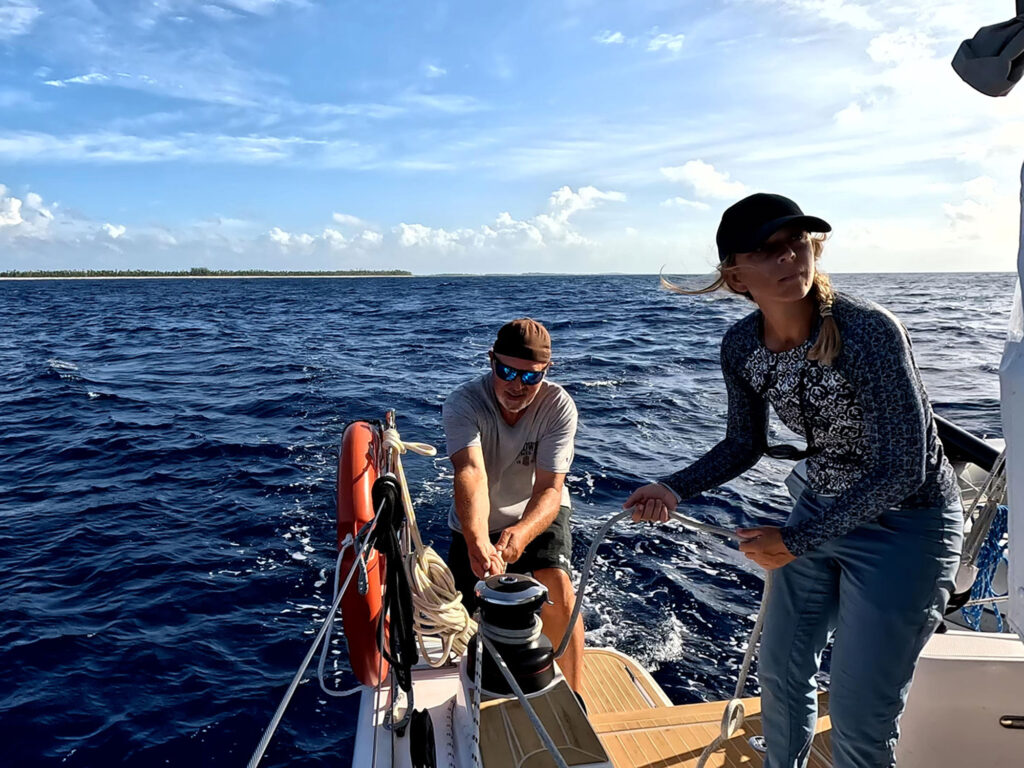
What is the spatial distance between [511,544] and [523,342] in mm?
726

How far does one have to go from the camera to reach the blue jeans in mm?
1562

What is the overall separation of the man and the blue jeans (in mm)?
1004

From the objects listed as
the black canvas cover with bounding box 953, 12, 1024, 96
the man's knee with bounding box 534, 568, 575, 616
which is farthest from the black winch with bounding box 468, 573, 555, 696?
the black canvas cover with bounding box 953, 12, 1024, 96

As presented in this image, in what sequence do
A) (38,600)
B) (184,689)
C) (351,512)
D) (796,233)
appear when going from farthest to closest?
1. (38,600)
2. (184,689)
3. (351,512)
4. (796,233)

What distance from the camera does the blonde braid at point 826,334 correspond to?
4.98 feet

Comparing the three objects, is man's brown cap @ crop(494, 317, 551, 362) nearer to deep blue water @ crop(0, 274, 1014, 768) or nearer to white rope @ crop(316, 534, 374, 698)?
white rope @ crop(316, 534, 374, 698)

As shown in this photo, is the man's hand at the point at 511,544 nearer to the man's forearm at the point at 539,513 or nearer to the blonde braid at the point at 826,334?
the man's forearm at the point at 539,513

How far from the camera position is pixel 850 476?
5.33ft

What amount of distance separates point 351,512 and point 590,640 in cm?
203

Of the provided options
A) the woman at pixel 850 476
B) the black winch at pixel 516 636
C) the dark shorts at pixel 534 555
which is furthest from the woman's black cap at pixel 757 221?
the dark shorts at pixel 534 555

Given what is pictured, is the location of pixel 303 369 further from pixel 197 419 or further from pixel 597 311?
pixel 597 311

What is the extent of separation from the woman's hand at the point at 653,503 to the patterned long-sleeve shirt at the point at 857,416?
0.30m

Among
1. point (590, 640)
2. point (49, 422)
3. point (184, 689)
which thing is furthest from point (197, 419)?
point (590, 640)

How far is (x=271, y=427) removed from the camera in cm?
894
